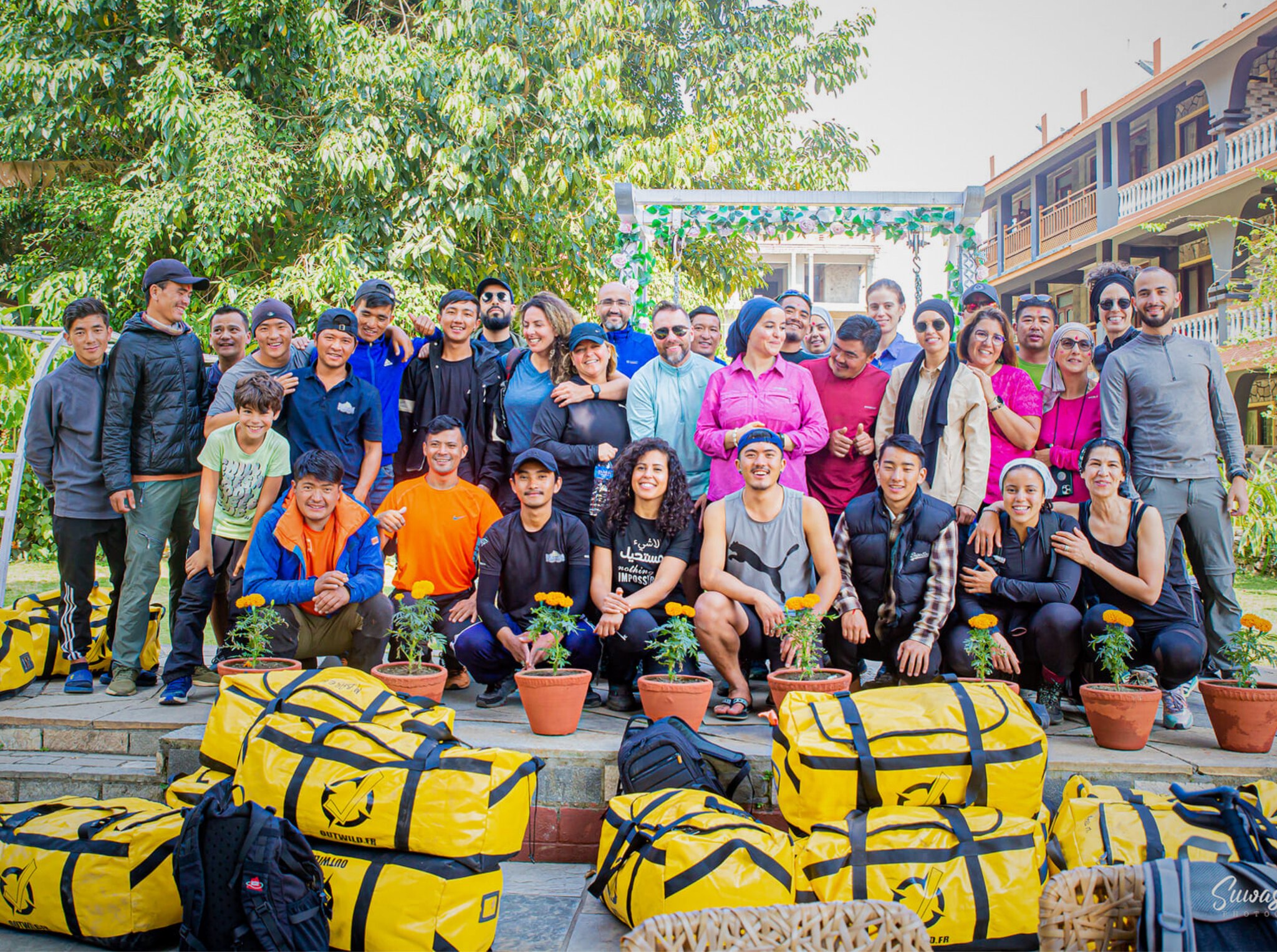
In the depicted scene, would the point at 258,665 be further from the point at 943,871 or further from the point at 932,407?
the point at 932,407

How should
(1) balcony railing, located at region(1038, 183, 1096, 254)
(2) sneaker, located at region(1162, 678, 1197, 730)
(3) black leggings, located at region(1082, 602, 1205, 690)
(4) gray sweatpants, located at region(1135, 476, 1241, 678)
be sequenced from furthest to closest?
(1) balcony railing, located at region(1038, 183, 1096, 254) → (4) gray sweatpants, located at region(1135, 476, 1241, 678) → (2) sneaker, located at region(1162, 678, 1197, 730) → (3) black leggings, located at region(1082, 602, 1205, 690)

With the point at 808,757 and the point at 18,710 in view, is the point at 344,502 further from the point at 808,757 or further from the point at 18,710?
the point at 808,757

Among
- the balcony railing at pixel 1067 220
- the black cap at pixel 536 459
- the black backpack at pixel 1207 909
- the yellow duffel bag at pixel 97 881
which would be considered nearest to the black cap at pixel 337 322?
the black cap at pixel 536 459

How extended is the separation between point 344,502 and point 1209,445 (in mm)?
4208

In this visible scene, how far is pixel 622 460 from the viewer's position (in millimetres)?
4527

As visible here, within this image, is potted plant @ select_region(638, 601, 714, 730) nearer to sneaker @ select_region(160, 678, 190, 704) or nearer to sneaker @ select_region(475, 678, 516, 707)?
sneaker @ select_region(475, 678, 516, 707)

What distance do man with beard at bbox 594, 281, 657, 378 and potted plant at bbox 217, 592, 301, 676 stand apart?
2370mm

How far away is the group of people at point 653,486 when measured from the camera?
4250 millimetres

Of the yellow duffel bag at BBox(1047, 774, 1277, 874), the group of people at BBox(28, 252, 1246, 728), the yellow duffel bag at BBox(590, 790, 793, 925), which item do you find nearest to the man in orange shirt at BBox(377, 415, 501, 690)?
the group of people at BBox(28, 252, 1246, 728)

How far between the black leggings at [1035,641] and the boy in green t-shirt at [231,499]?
3338 mm

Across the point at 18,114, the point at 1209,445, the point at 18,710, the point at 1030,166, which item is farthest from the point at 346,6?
the point at 1030,166

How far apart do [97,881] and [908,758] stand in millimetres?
2568

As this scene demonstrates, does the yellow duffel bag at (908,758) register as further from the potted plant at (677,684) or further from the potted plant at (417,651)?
the potted plant at (417,651)

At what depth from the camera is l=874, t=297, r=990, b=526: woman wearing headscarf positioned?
454 centimetres
